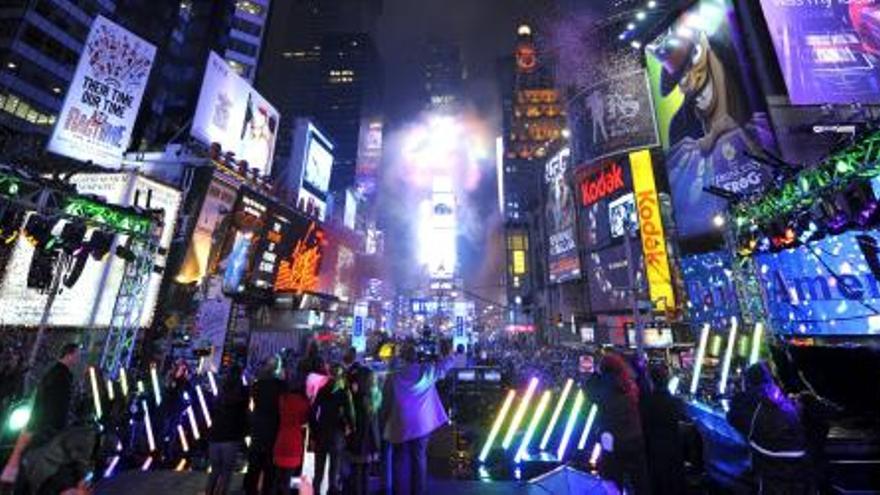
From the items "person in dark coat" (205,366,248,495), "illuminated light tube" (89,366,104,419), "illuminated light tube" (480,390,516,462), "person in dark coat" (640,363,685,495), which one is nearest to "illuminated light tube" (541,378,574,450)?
"illuminated light tube" (480,390,516,462)

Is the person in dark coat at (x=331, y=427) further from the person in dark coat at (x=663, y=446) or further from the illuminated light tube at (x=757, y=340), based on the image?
the illuminated light tube at (x=757, y=340)

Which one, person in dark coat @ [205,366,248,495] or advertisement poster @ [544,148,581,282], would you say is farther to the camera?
advertisement poster @ [544,148,581,282]

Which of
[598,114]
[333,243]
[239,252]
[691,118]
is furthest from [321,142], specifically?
[691,118]

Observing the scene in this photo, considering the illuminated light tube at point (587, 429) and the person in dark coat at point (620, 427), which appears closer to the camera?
the person in dark coat at point (620, 427)

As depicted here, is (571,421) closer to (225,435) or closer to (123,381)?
(225,435)

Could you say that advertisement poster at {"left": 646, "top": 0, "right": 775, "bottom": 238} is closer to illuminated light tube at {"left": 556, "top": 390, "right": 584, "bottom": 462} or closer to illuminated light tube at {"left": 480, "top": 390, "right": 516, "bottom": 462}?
illuminated light tube at {"left": 556, "top": 390, "right": 584, "bottom": 462}

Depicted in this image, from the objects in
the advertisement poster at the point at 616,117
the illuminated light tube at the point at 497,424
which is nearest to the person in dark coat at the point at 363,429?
the illuminated light tube at the point at 497,424

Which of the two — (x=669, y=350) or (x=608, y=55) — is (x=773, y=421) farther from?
(x=608, y=55)

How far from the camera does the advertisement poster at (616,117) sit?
107 feet

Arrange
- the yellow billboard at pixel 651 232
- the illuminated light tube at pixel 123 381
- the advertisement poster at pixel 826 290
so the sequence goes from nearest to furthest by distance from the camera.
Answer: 1. the illuminated light tube at pixel 123 381
2. the advertisement poster at pixel 826 290
3. the yellow billboard at pixel 651 232

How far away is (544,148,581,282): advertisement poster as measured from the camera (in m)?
40.8

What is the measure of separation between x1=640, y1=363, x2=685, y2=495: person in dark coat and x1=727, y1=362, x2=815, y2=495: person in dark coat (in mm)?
952

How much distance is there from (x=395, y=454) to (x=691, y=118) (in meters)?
26.5

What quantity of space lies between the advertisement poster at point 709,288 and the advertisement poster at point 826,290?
18.1 ft
